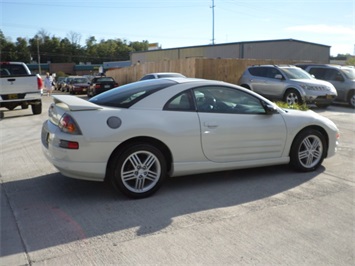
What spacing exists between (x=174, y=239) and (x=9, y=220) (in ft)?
5.89

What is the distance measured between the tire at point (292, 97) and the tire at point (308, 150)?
8.24 m

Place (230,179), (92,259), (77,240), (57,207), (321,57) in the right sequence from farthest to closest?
1. (321,57)
2. (230,179)
3. (57,207)
4. (77,240)
5. (92,259)

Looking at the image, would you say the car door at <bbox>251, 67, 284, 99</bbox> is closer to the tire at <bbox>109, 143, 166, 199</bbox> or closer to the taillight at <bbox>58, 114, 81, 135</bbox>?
the tire at <bbox>109, 143, 166, 199</bbox>

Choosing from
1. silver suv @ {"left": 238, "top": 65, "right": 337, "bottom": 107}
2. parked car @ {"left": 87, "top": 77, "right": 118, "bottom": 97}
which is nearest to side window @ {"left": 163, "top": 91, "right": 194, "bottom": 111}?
silver suv @ {"left": 238, "top": 65, "right": 337, "bottom": 107}

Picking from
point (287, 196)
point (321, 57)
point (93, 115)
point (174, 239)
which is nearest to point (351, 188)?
point (287, 196)

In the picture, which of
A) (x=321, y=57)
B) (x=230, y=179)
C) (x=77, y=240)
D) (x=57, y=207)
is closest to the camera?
(x=77, y=240)

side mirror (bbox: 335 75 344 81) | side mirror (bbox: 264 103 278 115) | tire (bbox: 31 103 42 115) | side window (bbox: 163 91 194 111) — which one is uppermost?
side mirror (bbox: 335 75 344 81)

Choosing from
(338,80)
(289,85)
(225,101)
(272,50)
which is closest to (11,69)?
(225,101)

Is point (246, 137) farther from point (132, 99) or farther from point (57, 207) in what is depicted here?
point (57, 207)

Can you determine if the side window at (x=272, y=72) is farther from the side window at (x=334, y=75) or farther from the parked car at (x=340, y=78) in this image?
the side window at (x=334, y=75)

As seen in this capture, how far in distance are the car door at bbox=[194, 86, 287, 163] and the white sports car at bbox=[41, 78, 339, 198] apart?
1 cm

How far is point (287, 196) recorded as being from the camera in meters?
4.54

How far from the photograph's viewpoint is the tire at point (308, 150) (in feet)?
17.7

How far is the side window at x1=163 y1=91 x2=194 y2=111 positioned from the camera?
4.64 meters
